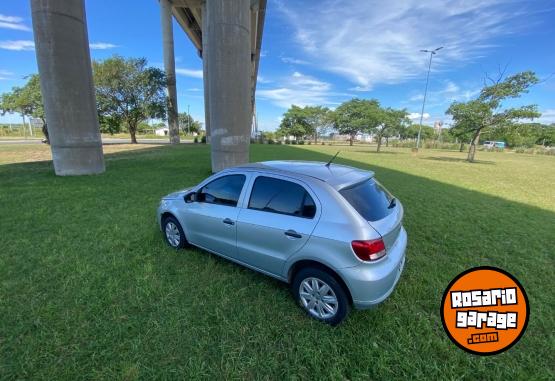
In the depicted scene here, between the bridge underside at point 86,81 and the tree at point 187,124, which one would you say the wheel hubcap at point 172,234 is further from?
the tree at point 187,124

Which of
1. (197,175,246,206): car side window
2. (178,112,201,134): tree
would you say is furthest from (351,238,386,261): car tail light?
(178,112,201,134): tree

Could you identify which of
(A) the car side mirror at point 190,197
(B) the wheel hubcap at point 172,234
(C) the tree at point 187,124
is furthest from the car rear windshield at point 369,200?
(C) the tree at point 187,124

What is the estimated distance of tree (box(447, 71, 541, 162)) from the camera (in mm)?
16620

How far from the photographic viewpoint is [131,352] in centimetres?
217

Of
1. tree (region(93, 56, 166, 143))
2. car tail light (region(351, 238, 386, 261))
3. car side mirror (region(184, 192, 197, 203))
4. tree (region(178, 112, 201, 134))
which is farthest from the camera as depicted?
tree (region(178, 112, 201, 134))

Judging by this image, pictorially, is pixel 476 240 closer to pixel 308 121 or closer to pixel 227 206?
pixel 227 206

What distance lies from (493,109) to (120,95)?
3154 cm

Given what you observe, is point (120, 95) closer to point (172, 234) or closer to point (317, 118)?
point (172, 234)

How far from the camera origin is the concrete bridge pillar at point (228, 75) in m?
8.33

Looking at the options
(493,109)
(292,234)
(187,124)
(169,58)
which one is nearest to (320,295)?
(292,234)

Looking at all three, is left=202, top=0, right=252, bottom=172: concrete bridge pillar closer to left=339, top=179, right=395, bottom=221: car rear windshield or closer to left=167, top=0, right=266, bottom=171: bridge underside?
left=167, top=0, right=266, bottom=171: bridge underside

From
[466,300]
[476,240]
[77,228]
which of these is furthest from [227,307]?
[476,240]

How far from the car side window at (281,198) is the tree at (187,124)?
8981cm

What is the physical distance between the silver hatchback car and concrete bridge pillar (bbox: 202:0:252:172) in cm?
603
